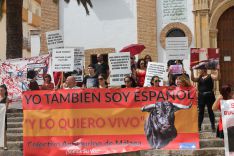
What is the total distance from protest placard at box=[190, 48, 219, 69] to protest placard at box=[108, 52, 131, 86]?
5.79 ft

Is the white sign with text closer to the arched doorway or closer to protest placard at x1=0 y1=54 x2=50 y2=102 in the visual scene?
the arched doorway

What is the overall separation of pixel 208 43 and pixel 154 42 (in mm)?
2238

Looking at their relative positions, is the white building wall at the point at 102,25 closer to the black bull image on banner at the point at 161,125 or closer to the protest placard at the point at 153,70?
the protest placard at the point at 153,70

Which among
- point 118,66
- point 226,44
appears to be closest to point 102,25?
point 226,44

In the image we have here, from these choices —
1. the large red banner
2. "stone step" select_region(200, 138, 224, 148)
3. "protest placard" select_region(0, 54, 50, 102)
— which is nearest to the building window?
"protest placard" select_region(0, 54, 50, 102)

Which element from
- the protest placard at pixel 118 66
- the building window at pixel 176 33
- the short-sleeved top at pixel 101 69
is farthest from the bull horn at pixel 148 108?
the building window at pixel 176 33

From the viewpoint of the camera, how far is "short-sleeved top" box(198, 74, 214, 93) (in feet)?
34.7

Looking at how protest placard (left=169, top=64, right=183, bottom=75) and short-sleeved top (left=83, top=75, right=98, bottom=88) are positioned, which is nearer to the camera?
short-sleeved top (left=83, top=75, right=98, bottom=88)

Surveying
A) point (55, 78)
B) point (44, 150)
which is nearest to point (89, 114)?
point (44, 150)

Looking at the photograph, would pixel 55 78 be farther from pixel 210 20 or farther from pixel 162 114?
pixel 210 20

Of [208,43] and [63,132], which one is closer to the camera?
[63,132]

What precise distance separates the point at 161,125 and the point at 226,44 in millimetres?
10762

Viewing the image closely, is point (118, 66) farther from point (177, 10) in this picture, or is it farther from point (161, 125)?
point (177, 10)

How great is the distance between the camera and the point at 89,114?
902cm
